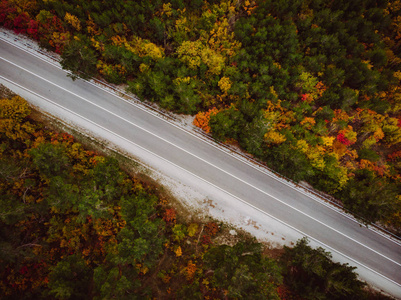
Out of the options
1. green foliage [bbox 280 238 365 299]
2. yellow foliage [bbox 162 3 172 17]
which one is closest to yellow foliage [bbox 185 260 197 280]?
green foliage [bbox 280 238 365 299]

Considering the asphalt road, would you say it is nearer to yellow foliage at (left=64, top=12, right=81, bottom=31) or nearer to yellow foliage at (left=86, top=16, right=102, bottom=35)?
yellow foliage at (left=64, top=12, right=81, bottom=31)

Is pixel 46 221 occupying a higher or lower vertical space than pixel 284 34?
lower

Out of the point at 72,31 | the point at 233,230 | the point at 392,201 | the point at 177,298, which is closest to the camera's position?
the point at 177,298

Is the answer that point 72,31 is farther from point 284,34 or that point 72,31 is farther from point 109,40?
point 284,34

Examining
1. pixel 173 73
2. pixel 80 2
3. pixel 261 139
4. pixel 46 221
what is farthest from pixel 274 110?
pixel 46 221

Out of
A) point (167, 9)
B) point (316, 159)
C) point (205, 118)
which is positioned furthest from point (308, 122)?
point (167, 9)

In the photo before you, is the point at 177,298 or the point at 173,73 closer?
the point at 177,298

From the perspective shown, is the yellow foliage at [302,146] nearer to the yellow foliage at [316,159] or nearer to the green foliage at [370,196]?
the yellow foliage at [316,159]
